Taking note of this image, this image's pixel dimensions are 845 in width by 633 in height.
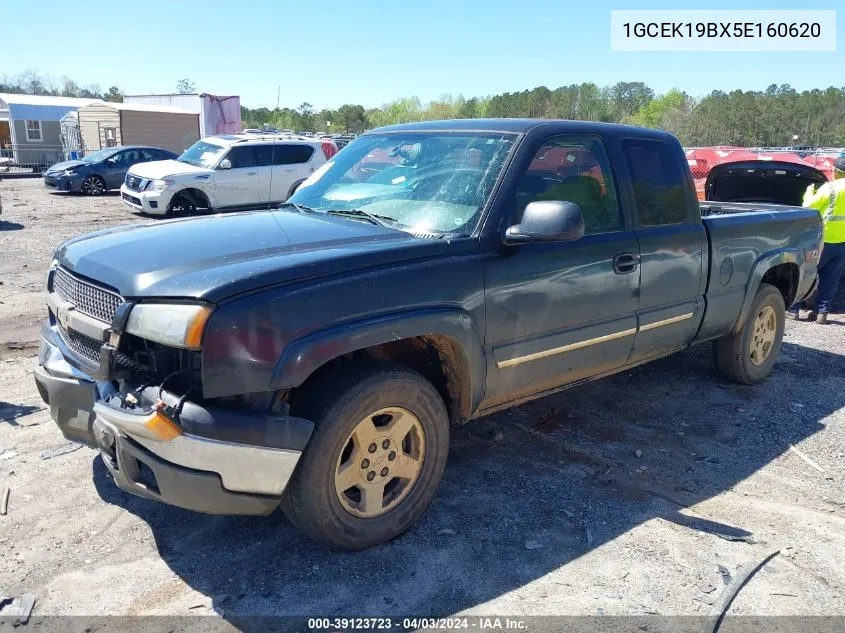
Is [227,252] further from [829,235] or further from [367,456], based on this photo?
[829,235]

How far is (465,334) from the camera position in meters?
3.29

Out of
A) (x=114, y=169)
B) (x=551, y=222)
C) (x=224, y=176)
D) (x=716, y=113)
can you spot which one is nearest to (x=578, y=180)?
(x=551, y=222)

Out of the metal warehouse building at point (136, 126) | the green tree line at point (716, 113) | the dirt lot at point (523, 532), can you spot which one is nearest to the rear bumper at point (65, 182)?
the metal warehouse building at point (136, 126)

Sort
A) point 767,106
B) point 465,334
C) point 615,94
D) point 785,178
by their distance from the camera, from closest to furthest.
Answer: point 465,334
point 785,178
point 767,106
point 615,94

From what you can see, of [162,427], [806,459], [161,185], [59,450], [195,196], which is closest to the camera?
[162,427]

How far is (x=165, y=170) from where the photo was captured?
14.7m

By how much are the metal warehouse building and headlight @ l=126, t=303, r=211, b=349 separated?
29.0 m

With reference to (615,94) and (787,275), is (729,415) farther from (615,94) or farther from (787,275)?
(615,94)

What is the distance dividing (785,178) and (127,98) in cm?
3964

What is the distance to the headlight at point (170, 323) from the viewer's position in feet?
8.46

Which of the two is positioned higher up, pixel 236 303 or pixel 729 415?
pixel 236 303

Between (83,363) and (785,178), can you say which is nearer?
(83,363)

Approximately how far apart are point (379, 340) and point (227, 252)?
2.49ft

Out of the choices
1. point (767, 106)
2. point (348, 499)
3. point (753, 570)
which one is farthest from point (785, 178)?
point (767, 106)
